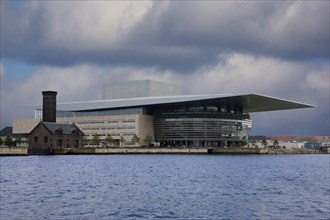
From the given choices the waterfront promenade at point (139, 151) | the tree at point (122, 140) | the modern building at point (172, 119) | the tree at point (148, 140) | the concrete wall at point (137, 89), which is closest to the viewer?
the waterfront promenade at point (139, 151)

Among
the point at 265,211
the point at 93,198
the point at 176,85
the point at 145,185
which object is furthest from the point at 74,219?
the point at 176,85

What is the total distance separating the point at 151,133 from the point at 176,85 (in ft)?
78.7

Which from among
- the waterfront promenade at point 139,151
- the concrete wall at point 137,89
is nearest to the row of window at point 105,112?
the concrete wall at point 137,89

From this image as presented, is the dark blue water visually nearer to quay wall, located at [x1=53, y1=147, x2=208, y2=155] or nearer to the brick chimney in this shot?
quay wall, located at [x1=53, y1=147, x2=208, y2=155]

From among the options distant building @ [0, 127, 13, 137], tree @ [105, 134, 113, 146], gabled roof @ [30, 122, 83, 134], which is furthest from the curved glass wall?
distant building @ [0, 127, 13, 137]

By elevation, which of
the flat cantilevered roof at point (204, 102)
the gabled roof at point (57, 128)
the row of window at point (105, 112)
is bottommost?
the gabled roof at point (57, 128)

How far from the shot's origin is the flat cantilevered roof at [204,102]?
11169cm

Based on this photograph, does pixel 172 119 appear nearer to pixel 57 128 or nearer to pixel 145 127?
pixel 145 127

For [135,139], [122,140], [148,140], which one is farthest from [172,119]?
[122,140]

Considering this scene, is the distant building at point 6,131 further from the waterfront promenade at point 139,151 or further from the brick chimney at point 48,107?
the waterfront promenade at point 139,151

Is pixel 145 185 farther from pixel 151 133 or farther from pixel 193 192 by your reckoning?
pixel 151 133

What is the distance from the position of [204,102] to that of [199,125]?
5832 mm

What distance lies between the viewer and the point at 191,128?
122 m

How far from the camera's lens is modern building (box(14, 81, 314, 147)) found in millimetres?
121312
